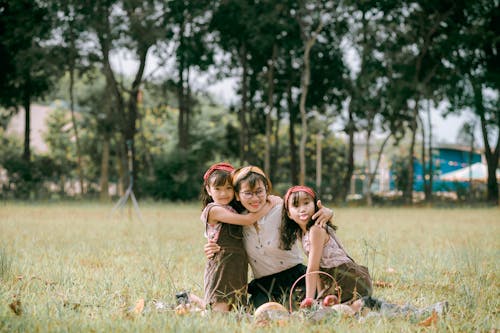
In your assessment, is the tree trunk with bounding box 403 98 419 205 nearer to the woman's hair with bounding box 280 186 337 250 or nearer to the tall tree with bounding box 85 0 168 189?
the tall tree with bounding box 85 0 168 189

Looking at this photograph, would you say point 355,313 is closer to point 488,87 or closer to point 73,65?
point 73,65

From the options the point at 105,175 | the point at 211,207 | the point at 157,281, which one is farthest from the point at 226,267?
the point at 105,175

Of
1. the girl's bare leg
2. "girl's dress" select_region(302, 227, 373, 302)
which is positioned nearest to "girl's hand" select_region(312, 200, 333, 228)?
"girl's dress" select_region(302, 227, 373, 302)

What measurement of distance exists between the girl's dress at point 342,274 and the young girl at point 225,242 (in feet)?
1.58

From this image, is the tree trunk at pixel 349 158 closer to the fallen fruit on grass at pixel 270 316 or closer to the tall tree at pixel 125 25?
the tall tree at pixel 125 25

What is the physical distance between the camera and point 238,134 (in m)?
33.5

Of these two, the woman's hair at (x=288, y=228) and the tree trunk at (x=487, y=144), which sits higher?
the tree trunk at (x=487, y=144)

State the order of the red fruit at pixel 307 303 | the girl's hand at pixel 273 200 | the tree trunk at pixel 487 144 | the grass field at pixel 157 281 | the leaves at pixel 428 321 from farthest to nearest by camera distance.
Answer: the tree trunk at pixel 487 144 → the girl's hand at pixel 273 200 → the red fruit at pixel 307 303 → the leaves at pixel 428 321 → the grass field at pixel 157 281

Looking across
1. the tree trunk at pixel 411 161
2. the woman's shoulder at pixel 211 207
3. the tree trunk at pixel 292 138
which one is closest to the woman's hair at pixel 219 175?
the woman's shoulder at pixel 211 207

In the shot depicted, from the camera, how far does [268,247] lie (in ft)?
13.8

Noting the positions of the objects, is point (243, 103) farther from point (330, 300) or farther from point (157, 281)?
point (330, 300)

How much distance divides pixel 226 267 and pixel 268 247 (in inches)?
14.4

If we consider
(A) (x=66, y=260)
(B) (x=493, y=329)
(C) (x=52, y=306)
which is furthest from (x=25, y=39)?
(B) (x=493, y=329)

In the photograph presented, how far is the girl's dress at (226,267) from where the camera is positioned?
401cm
